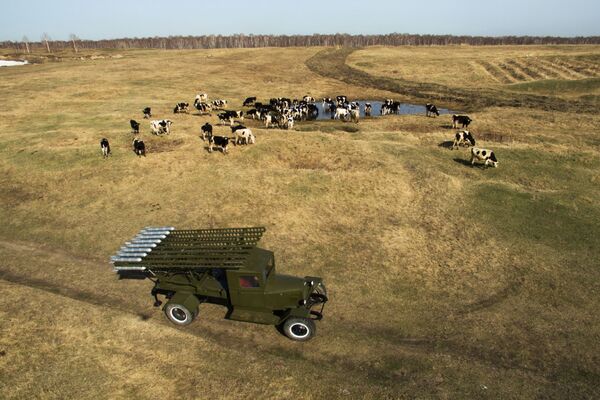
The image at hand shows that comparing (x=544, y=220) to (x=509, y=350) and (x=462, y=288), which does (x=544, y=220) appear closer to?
(x=462, y=288)

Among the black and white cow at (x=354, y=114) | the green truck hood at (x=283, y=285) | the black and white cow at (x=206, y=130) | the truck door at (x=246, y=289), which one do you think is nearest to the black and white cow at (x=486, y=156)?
the black and white cow at (x=354, y=114)

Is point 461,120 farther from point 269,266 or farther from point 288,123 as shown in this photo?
point 269,266

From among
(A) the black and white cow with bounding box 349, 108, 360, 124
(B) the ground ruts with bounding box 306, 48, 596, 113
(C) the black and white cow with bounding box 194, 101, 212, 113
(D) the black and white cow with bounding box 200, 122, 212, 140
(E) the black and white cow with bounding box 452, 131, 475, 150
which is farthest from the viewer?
(B) the ground ruts with bounding box 306, 48, 596, 113

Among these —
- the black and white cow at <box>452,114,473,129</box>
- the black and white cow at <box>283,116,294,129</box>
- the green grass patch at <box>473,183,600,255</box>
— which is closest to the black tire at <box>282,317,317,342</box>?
the green grass patch at <box>473,183,600,255</box>

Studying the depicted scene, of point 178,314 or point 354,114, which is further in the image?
point 354,114

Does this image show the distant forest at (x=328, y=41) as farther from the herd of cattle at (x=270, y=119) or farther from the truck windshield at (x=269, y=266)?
the truck windshield at (x=269, y=266)

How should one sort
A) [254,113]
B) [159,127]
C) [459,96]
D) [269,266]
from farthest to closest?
1. [459,96]
2. [254,113]
3. [159,127]
4. [269,266]

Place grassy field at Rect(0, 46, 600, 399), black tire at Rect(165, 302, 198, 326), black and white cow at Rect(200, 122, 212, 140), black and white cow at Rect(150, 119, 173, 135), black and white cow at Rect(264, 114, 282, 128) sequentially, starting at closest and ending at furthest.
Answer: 1. grassy field at Rect(0, 46, 600, 399)
2. black tire at Rect(165, 302, 198, 326)
3. black and white cow at Rect(200, 122, 212, 140)
4. black and white cow at Rect(150, 119, 173, 135)
5. black and white cow at Rect(264, 114, 282, 128)

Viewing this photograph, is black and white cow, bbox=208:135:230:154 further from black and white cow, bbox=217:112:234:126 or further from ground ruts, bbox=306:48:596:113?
ground ruts, bbox=306:48:596:113

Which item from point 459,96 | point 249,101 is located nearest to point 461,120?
point 459,96
